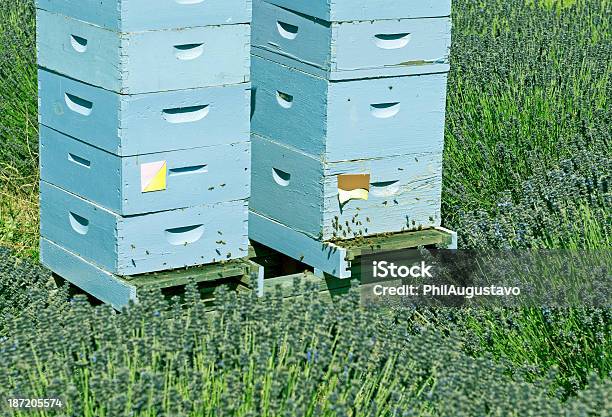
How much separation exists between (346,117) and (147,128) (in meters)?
0.91

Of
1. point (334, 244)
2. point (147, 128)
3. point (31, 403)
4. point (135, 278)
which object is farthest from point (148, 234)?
point (31, 403)

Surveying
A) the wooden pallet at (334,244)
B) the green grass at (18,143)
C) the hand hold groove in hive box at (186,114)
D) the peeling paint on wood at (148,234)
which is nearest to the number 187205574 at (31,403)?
the peeling paint on wood at (148,234)

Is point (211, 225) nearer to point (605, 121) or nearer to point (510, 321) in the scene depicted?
point (510, 321)

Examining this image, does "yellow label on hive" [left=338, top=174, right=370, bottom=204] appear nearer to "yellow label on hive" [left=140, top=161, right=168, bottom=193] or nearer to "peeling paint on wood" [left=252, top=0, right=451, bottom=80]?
"peeling paint on wood" [left=252, top=0, right=451, bottom=80]

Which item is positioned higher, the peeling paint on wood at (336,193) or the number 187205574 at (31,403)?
the number 187205574 at (31,403)

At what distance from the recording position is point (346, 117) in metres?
5.16

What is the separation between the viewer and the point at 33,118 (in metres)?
7.07

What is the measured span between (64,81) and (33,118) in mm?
2106

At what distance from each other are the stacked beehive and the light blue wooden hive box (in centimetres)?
34

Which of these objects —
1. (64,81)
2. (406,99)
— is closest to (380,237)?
(406,99)

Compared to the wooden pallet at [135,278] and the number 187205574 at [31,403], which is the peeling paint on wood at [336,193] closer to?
the wooden pallet at [135,278]

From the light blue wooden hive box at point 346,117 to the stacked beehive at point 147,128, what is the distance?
1.13ft

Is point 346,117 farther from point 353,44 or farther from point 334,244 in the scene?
point 334,244

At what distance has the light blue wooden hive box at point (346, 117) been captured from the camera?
5.13 metres
